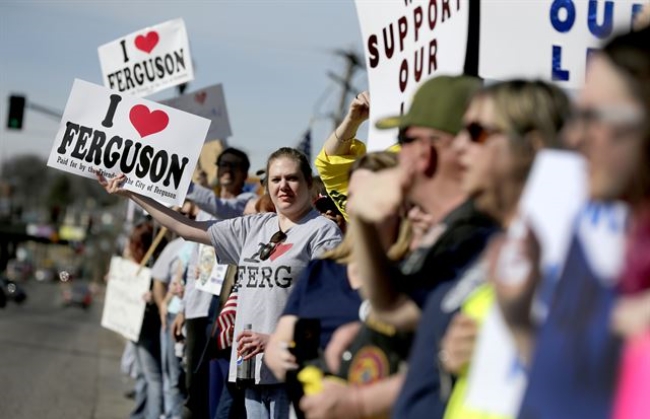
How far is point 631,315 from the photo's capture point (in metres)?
1.94

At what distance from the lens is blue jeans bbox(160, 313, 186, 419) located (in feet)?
35.1

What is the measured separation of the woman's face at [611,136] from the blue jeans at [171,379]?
8.73m

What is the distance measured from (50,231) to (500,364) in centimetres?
16170

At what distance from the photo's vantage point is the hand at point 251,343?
20.1 ft

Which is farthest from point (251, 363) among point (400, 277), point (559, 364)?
point (559, 364)

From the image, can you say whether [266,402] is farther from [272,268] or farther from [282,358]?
[282,358]

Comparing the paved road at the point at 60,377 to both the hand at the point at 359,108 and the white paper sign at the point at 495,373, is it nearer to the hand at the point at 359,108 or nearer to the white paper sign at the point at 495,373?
the hand at the point at 359,108

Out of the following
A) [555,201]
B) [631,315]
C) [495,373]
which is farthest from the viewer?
[495,373]

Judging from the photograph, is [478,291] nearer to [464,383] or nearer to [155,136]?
[464,383]

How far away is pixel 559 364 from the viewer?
204 centimetres

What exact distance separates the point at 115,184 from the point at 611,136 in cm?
516

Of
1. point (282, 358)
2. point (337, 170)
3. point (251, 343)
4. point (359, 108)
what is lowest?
point (251, 343)

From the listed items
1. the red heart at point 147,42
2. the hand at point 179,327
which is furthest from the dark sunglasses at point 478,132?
the red heart at point 147,42

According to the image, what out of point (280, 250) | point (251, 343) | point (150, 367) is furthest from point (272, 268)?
point (150, 367)
